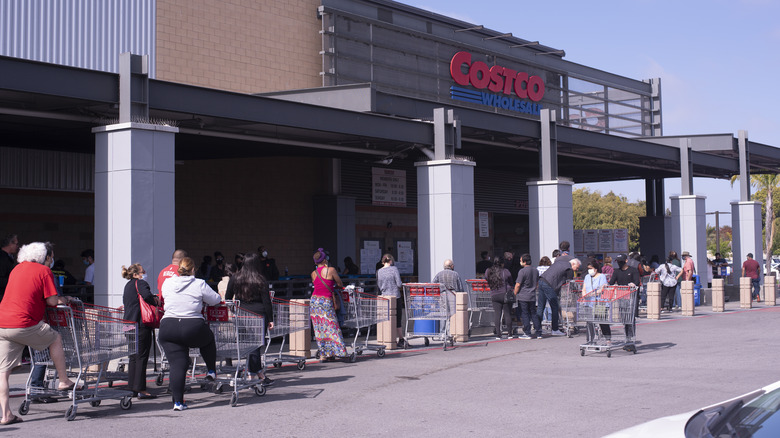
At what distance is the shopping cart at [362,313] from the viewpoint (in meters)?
14.4

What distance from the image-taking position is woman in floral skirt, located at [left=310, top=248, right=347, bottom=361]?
13656mm

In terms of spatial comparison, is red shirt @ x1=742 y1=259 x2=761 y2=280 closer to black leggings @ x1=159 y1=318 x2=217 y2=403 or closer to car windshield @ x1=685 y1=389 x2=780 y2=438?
black leggings @ x1=159 y1=318 x2=217 y2=403

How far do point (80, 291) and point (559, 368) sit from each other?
8621mm

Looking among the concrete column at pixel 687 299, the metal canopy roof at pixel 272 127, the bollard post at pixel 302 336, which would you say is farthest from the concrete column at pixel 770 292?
the bollard post at pixel 302 336

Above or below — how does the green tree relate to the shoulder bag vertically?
above

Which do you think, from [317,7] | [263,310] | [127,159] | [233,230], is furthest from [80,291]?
[317,7]

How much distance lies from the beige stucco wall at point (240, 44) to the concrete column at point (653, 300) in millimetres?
11332

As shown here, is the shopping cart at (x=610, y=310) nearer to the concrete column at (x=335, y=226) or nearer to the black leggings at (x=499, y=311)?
the black leggings at (x=499, y=311)

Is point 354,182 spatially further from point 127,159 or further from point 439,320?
point 127,159

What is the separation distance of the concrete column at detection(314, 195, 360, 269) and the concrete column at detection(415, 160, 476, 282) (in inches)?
290

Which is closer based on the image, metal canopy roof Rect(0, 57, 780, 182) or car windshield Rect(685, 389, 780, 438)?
car windshield Rect(685, 389, 780, 438)

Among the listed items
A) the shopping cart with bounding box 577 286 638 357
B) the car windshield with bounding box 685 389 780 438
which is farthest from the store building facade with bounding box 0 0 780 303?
the car windshield with bounding box 685 389 780 438

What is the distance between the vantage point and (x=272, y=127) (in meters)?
18.5

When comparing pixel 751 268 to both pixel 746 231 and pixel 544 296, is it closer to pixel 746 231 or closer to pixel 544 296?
pixel 746 231
